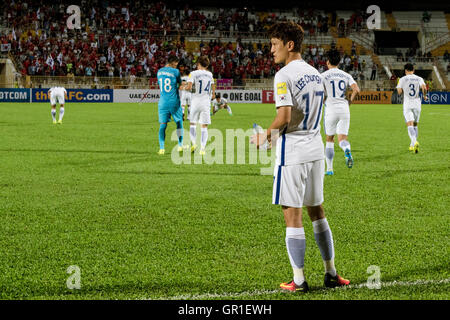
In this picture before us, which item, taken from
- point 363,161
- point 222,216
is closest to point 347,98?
point 363,161

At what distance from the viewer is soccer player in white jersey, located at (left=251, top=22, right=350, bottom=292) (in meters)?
3.99

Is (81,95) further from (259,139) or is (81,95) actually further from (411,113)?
(259,139)

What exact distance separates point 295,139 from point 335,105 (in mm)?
6249

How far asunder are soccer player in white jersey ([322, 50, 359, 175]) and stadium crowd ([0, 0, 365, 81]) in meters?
31.6

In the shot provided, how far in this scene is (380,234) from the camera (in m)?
5.88

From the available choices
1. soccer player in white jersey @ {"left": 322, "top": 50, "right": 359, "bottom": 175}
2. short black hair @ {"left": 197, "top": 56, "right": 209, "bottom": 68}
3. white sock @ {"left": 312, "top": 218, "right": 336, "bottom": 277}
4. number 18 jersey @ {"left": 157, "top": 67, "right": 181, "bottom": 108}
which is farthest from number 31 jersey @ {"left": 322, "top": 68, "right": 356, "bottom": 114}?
white sock @ {"left": 312, "top": 218, "right": 336, "bottom": 277}

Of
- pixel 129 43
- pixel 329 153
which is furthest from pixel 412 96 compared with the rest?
pixel 129 43

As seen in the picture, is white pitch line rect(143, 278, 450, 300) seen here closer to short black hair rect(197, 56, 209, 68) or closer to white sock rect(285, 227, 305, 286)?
white sock rect(285, 227, 305, 286)

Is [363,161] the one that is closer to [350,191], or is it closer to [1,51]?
[350,191]

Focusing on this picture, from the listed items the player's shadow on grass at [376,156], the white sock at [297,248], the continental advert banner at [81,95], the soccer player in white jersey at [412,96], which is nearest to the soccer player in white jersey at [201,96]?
the player's shadow on grass at [376,156]

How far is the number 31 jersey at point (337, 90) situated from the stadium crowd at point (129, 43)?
1246 inches

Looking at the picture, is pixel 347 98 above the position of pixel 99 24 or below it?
below

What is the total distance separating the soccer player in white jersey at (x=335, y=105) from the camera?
9.81 m

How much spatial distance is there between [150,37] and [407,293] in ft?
146
